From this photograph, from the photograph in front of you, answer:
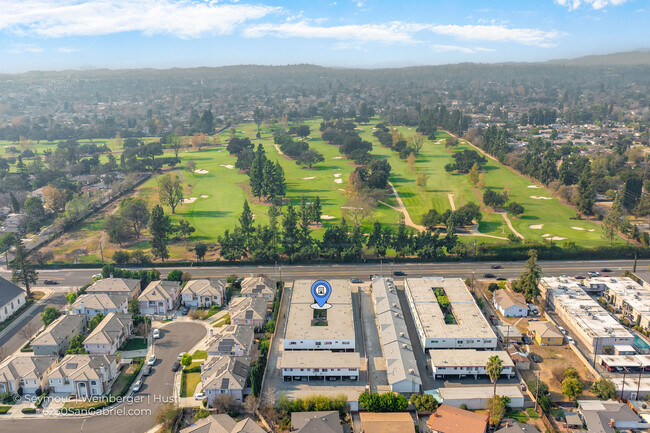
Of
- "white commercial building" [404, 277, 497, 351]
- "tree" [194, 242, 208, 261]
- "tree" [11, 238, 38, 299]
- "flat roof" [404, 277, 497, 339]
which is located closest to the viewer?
"white commercial building" [404, 277, 497, 351]

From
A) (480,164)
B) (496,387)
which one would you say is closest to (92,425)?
(496,387)

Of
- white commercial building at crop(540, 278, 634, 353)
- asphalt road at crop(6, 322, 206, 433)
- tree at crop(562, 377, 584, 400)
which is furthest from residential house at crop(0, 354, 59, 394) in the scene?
white commercial building at crop(540, 278, 634, 353)

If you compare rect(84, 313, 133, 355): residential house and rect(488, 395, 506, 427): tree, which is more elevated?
rect(84, 313, 133, 355): residential house

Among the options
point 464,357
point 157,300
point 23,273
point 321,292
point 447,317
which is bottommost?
point 447,317

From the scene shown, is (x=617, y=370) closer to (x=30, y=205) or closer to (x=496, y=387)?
(x=496, y=387)

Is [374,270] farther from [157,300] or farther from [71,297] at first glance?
[71,297]

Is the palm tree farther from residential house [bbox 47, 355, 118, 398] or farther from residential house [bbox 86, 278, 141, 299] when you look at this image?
residential house [bbox 86, 278, 141, 299]

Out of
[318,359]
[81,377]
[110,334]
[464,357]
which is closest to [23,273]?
[110,334]
